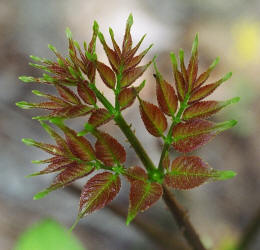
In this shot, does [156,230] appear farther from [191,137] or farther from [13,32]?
[13,32]

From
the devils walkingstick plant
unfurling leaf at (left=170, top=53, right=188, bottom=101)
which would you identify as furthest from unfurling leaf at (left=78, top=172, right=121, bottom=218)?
unfurling leaf at (left=170, top=53, right=188, bottom=101)

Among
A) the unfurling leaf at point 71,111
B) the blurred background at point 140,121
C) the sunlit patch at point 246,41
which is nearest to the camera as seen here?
the unfurling leaf at point 71,111

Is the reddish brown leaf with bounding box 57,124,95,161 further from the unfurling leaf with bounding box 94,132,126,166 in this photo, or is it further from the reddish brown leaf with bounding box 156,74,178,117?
the reddish brown leaf with bounding box 156,74,178,117

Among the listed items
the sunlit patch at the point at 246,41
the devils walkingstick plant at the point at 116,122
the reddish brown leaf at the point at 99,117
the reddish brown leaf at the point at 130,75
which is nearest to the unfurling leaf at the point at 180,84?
the devils walkingstick plant at the point at 116,122

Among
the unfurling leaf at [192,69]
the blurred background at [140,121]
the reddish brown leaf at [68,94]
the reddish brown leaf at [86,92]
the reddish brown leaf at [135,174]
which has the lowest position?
the blurred background at [140,121]

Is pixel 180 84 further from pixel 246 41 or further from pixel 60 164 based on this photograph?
pixel 246 41

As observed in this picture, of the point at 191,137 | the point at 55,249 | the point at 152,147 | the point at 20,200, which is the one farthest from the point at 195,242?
the point at 20,200

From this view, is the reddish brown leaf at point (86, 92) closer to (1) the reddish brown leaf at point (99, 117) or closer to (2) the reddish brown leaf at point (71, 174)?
(1) the reddish brown leaf at point (99, 117)
